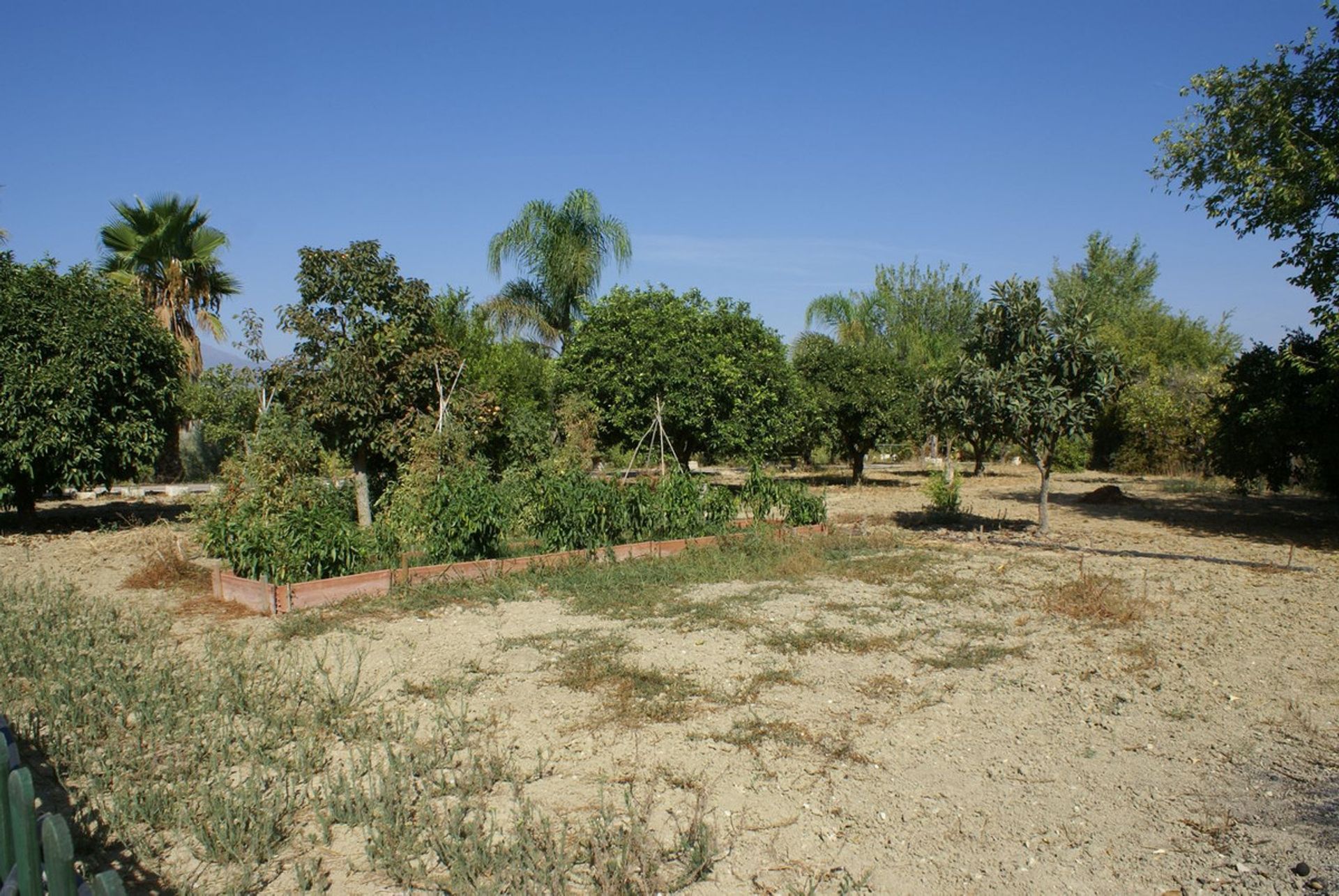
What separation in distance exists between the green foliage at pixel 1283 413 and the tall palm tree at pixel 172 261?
22.6 meters

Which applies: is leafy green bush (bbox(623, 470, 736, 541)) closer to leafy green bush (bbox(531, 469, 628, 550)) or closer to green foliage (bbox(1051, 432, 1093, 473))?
leafy green bush (bbox(531, 469, 628, 550))

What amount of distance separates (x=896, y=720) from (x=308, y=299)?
10.6 m

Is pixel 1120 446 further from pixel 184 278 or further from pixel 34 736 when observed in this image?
pixel 34 736

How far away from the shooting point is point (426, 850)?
3.98m

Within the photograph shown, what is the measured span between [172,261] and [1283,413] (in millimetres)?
24174

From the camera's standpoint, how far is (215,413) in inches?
952

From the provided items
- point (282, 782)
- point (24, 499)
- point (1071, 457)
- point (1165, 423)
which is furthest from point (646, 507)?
point (1071, 457)

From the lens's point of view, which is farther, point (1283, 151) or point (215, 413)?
point (215, 413)

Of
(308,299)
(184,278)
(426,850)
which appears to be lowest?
(426,850)

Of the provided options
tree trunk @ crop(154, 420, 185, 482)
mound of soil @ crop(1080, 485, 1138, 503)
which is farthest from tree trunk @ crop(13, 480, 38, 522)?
mound of soil @ crop(1080, 485, 1138, 503)

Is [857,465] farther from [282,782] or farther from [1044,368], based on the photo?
[282,782]

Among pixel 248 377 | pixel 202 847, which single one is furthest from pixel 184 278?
pixel 202 847

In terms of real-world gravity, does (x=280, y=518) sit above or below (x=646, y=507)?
above

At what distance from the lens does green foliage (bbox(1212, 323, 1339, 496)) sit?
14.0 m
